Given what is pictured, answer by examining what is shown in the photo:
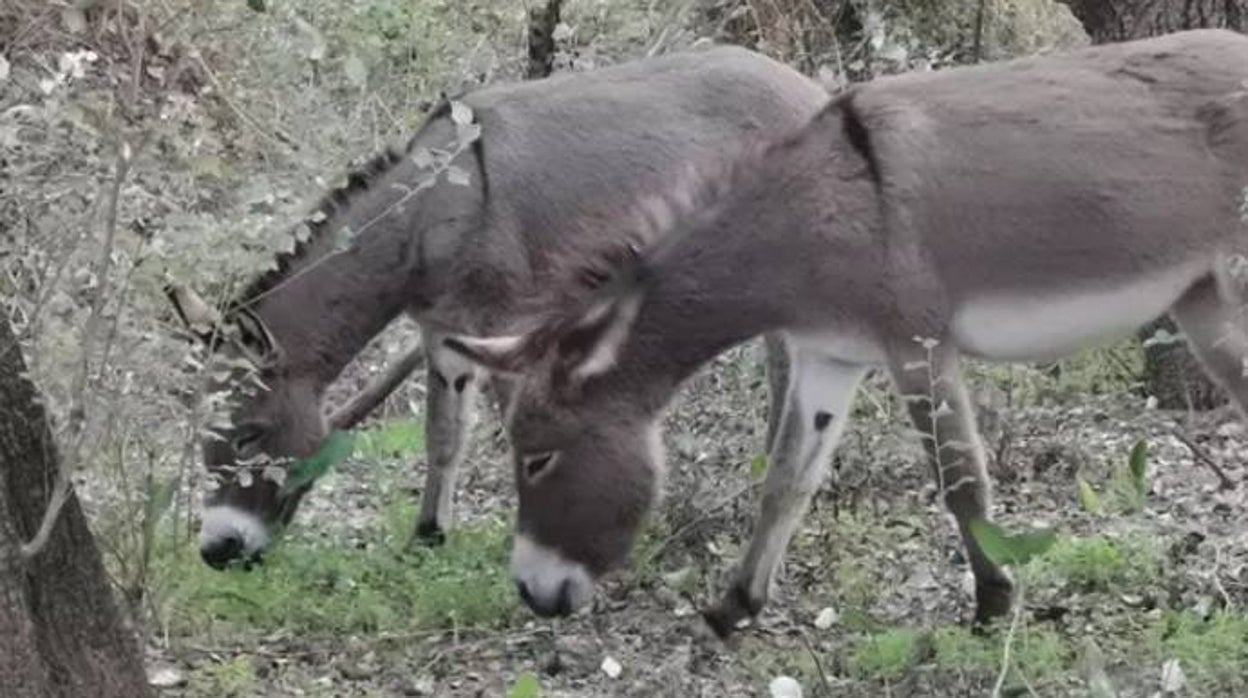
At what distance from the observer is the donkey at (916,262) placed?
513cm

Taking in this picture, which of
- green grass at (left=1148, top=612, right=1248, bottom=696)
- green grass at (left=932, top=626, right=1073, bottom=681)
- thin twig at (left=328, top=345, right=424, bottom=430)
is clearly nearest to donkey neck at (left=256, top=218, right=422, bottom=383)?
thin twig at (left=328, top=345, right=424, bottom=430)

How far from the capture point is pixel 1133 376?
8852 mm

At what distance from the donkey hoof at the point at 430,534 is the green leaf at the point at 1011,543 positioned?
7.71 ft

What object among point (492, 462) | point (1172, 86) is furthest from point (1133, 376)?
point (1172, 86)

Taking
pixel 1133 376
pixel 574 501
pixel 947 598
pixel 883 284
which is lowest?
pixel 1133 376

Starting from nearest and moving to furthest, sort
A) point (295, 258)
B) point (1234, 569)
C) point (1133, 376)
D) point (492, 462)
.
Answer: point (1234, 569)
point (295, 258)
point (492, 462)
point (1133, 376)

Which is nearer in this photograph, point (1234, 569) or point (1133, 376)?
point (1234, 569)

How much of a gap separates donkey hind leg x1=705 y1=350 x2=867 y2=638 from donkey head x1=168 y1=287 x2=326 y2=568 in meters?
1.38

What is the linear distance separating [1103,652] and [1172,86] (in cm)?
142

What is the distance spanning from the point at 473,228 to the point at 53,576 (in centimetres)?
257

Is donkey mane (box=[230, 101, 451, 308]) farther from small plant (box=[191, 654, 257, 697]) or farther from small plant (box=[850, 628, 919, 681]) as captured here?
small plant (box=[850, 628, 919, 681])

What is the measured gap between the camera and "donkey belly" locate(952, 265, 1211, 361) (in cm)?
520

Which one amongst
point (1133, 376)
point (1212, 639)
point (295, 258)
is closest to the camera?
→ point (1212, 639)

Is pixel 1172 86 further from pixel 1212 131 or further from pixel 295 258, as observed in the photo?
pixel 295 258
